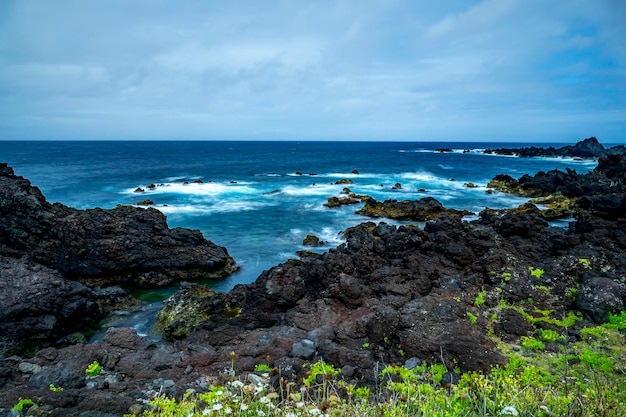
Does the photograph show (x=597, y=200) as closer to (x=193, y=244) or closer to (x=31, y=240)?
(x=193, y=244)

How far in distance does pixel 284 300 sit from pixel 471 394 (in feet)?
31.1

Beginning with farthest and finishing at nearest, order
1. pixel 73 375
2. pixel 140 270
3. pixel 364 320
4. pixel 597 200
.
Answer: pixel 597 200, pixel 140 270, pixel 364 320, pixel 73 375

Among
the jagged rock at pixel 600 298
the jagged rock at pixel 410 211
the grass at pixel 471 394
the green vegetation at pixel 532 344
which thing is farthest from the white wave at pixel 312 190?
the grass at pixel 471 394

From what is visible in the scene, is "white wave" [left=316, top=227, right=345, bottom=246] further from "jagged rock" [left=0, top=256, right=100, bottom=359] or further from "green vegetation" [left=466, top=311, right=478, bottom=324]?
"green vegetation" [left=466, top=311, right=478, bottom=324]

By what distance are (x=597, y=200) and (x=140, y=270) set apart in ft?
106

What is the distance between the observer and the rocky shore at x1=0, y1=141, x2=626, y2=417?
9.05 m

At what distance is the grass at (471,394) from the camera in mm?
4094

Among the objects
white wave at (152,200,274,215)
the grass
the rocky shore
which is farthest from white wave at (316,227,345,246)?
the grass

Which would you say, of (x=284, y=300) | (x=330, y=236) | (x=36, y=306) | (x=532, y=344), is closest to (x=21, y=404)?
(x=284, y=300)

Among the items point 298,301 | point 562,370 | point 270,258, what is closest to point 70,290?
point 298,301

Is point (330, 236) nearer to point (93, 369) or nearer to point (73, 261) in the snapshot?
point (73, 261)

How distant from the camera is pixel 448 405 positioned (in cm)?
476

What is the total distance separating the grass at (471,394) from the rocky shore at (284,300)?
2.26 ft

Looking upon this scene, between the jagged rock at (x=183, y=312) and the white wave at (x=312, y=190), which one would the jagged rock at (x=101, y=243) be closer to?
the jagged rock at (x=183, y=312)
